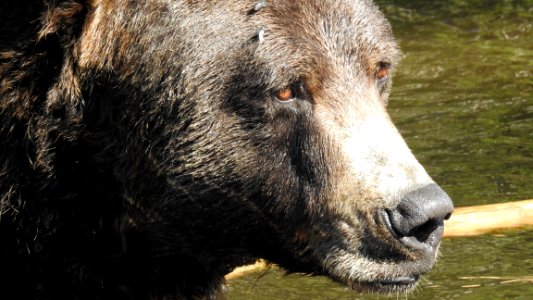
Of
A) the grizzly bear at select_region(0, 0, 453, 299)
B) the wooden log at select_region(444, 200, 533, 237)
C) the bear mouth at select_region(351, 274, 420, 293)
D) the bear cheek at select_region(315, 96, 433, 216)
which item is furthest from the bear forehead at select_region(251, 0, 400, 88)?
the wooden log at select_region(444, 200, 533, 237)

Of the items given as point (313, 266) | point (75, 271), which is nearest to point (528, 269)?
point (313, 266)

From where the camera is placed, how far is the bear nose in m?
4.83

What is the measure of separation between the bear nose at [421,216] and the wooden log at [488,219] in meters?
2.15

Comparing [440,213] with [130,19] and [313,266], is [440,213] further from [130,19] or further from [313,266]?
[130,19]

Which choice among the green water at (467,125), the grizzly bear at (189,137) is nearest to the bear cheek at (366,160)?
the grizzly bear at (189,137)

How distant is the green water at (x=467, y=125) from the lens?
24.1 ft

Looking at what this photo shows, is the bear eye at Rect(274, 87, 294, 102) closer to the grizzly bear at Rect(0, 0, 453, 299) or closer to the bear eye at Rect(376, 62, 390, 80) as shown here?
the grizzly bear at Rect(0, 0, 453, 299)

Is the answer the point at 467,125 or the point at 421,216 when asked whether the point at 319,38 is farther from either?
the point at 467,125

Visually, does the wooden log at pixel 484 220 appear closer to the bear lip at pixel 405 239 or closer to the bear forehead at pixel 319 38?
the bear forehead at pixel 319 38

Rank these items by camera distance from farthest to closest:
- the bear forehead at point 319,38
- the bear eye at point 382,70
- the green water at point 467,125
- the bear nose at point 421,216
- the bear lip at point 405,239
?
the green water at point 467,125
the bear eye at point 382,70
the bear forehead at point 319,38
the bear lip at point 405,239
the bear nose at point 421,216

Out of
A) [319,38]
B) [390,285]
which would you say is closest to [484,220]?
[390,285]

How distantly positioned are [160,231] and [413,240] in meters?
1.09

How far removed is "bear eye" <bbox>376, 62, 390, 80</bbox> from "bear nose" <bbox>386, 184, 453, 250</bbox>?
777mm

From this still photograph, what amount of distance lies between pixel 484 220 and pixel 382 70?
6.48ft
